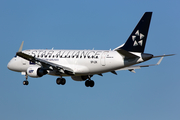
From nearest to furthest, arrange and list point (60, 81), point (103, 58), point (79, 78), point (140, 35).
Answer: point (140, 35) < point (103, 58) < point (60, 81) < point (79, 78)

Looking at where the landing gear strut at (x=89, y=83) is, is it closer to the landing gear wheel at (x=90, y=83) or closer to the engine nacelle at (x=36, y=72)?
the landing gear wheel at (x=90, y=83)

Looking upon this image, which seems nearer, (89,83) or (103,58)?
(103,58)

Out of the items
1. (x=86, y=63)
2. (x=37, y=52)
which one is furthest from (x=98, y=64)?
(x=37, y=52)

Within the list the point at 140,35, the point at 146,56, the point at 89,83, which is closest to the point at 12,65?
the point at 89,83

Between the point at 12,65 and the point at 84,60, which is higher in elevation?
the point at 84,60

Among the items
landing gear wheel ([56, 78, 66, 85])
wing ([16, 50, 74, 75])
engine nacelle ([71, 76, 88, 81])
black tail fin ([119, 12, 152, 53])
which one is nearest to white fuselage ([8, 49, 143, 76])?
wing ([16, 50, 74, 75])

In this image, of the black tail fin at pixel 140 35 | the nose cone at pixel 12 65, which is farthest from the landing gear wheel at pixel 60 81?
the black tail fin at pixel 140 35

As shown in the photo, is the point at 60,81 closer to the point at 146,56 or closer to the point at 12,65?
the point at 12,65

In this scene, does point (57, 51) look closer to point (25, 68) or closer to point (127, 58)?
point (25, 68)

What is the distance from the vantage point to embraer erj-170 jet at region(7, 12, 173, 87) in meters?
59.2

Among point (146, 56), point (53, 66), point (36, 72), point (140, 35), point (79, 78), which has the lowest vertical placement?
point (79, 78)

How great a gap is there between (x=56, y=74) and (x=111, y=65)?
843 cm

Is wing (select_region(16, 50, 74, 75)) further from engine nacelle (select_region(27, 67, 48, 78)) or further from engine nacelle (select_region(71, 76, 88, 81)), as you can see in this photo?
engine nacelle (select_region(71, 76, 88, 81))

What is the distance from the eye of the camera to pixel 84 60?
64.2 metres
